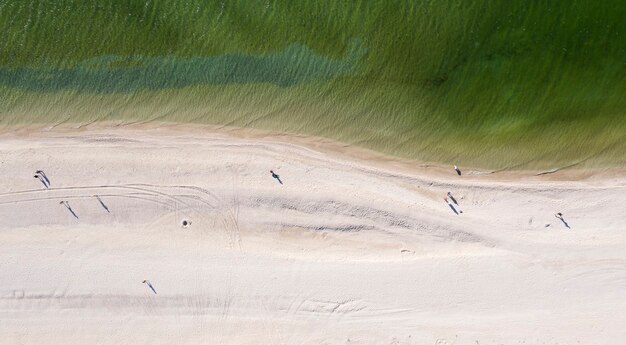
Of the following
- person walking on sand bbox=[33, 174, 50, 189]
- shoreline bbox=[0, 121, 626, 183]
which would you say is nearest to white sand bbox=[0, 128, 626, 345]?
person walking on sand bbox=[33, 174, 50, 189]

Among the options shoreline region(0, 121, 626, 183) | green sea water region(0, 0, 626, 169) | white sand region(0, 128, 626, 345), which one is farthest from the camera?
green sea water region(0, 0, 626, 169)

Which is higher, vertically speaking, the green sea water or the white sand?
the green sea water

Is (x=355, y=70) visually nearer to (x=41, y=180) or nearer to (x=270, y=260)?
(x=270, y=260)

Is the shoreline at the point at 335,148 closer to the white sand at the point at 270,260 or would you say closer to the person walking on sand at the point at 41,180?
the white sand at the point at 270,260

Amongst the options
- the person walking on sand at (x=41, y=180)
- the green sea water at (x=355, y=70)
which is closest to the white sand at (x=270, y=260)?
the person walking on sand at (x=41, y=180)

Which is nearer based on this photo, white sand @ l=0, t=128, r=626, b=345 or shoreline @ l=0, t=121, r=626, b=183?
white sand @ l=0, t=128, r=626, b=345

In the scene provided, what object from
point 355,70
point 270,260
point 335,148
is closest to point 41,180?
point 270,260

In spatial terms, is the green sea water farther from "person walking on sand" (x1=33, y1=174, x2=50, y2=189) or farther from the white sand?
"person walking on sand" (x1=33, y1=174, x2=50, y2=189)
